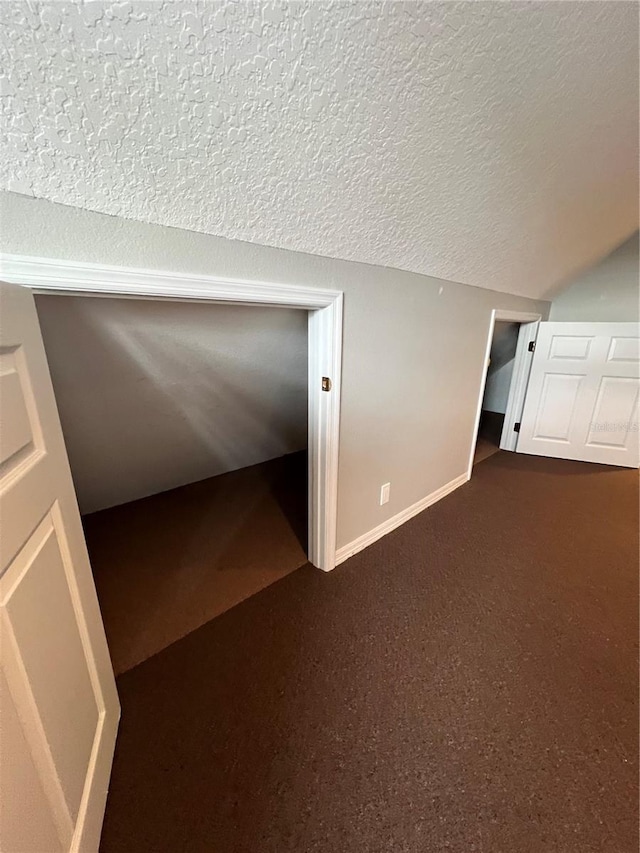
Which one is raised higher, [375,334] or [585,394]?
[375,334]

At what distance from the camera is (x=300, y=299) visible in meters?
1.27

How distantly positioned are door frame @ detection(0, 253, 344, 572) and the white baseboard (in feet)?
0.39

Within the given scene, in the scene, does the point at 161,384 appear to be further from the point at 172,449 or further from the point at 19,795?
the point at 19,795

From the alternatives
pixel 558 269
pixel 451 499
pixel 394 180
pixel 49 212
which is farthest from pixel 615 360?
pixel 49 212

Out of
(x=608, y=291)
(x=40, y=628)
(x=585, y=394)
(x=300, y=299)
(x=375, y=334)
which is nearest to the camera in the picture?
(x=40, y=628)

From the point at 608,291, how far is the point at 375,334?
3.10m

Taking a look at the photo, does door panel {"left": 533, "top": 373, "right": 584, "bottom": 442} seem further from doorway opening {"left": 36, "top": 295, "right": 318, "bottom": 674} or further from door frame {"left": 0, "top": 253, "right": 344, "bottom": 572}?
door frame {"left": 0, "top": 253, "right": 344, "bottom": 572}

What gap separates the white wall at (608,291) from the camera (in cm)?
310

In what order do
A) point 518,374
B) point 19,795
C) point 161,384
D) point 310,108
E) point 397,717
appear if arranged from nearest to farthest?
point 19,795
point 310,108
point 397,717
point 161,384
point 518,374

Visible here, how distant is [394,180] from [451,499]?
2.12 meters

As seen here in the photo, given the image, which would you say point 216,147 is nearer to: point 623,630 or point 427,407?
point 427,407

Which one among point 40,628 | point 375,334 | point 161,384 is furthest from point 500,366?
point 40,628

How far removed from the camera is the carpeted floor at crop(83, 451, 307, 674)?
1520 mm

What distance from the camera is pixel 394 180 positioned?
1111mm
